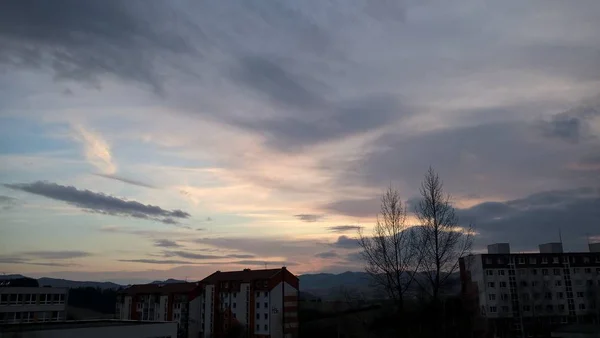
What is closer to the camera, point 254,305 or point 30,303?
point 30,303

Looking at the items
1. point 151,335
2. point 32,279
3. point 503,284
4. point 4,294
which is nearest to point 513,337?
point 503,284

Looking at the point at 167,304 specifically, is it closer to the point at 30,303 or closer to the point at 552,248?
the point at 30,303

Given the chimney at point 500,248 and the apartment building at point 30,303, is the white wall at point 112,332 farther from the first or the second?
the chimney at point 500,248

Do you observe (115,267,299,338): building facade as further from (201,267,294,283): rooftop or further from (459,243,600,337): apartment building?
(459,243,600,337): apartment building

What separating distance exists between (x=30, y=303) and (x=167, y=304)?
19.8m

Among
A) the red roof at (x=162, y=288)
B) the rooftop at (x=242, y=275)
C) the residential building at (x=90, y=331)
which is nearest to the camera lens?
the residential building at (x=90, y=331)

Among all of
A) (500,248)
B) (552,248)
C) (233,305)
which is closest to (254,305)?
(233,305)

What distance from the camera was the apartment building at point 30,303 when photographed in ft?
134

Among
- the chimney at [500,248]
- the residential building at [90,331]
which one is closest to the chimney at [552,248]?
the chimney at [500,248]

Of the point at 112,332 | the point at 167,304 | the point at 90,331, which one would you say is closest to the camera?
the point at 90,331

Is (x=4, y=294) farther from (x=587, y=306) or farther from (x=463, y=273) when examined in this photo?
(x=587, y=306)

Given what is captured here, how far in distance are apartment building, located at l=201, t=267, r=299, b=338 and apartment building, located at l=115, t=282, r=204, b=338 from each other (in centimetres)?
167

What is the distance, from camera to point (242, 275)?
190 feet

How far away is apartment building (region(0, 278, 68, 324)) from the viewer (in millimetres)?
40875
